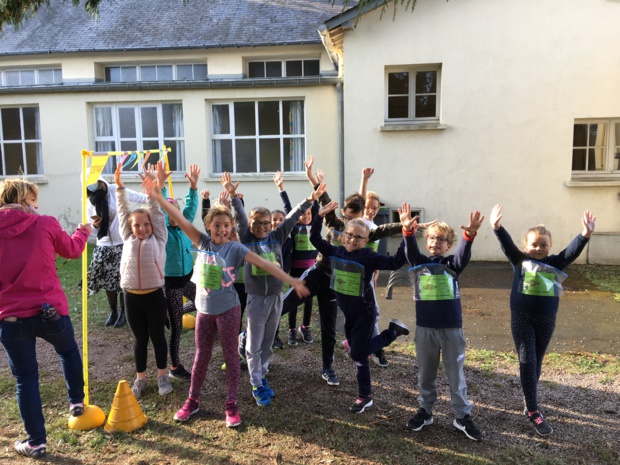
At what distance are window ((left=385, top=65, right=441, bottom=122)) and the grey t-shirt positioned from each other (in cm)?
776

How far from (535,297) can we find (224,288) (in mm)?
2305

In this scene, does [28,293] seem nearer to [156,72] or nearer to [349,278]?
[349,278]

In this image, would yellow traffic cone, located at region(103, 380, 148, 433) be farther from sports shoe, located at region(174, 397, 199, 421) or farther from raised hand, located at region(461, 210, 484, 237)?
raised hand, located at region(461, 210, 484, 237)

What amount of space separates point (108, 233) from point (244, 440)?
10.1 ft

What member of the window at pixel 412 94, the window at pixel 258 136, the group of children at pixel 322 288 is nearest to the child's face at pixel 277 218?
the group of children at pixel 322 288

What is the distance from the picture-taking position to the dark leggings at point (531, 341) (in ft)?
11.2

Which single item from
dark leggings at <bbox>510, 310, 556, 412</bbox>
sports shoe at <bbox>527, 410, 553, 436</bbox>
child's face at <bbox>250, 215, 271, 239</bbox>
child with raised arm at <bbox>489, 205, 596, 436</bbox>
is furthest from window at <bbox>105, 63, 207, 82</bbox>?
sports shoe at <bbox>527, 410, 553, 436</bbox>

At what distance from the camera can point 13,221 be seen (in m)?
3.00

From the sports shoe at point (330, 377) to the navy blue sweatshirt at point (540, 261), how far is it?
5.44 ft

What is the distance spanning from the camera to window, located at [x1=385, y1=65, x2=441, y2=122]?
34.1 feet

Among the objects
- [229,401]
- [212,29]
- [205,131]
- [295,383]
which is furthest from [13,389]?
[212,29]

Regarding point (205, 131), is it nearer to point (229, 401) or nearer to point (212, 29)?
point (212, 29)

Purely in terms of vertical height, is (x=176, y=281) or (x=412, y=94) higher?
(x=412, y=94)

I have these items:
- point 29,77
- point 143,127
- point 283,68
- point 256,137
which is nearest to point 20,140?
point 29,77
